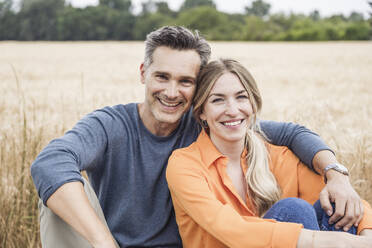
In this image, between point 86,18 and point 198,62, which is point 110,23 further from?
point 198,62

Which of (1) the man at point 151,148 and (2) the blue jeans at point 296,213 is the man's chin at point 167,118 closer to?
(1) the man at point 151,148

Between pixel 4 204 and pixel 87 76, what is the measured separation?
390 inches

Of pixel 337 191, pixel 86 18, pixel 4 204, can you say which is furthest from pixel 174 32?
pixel 86 18

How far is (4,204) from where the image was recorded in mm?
2631

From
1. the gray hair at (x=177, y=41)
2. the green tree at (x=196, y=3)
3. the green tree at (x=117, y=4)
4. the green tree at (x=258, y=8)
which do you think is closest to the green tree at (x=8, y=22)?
the green tree at (x=117, y=4)

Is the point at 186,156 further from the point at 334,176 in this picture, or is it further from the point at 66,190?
the point at 334,176

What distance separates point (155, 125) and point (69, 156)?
2.14ft

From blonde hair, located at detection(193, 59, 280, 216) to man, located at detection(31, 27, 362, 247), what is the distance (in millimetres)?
104

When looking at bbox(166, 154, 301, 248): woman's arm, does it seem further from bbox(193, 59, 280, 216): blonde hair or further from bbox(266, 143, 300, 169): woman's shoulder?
bbox(266, 143, 300, 169): woman's shoulder

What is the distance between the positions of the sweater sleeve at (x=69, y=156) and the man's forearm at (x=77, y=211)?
0.03 meters

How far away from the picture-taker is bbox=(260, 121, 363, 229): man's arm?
197cm

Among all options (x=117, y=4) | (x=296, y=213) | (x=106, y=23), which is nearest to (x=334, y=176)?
(x=296, y=213)

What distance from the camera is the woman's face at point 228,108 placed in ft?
6.89

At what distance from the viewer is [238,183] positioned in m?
2.20
